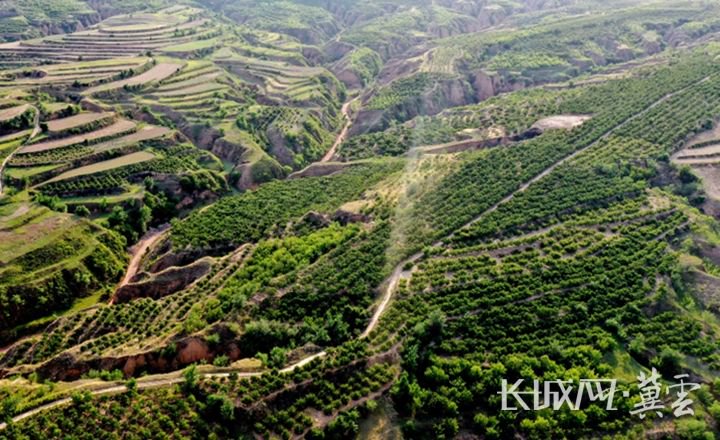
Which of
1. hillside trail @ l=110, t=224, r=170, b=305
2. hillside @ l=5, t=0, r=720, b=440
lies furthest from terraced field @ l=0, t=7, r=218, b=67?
hillside trail @ l=110, t=224, r=170, b=305

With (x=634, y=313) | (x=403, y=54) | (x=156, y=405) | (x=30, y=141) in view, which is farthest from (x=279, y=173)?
(x=403, y=54)

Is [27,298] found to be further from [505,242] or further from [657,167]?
[657,167]

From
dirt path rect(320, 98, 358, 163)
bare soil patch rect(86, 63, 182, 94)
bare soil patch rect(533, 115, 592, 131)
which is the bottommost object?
dirt path rect(320, 98, 358, 163)

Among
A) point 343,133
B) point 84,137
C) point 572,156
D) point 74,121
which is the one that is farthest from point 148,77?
point 572,156

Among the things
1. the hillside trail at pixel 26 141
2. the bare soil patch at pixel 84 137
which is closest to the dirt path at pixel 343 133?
the bare soil patch at pixel 84 137
